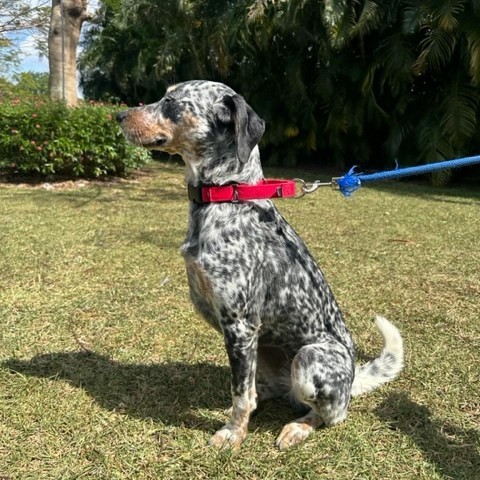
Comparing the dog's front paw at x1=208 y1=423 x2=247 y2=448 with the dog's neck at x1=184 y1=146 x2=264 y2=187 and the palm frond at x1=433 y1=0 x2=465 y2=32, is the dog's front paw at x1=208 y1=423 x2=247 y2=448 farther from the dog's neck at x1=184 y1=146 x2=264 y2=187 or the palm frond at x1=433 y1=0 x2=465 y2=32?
the palm frond at x1=433 y1=0 x2=465 y2=32

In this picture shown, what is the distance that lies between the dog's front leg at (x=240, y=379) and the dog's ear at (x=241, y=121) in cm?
87

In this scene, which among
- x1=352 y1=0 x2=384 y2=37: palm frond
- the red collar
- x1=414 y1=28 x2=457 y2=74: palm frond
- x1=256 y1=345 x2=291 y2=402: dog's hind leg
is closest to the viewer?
the red collar

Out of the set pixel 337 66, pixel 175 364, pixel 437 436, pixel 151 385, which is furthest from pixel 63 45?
pixel 437 436

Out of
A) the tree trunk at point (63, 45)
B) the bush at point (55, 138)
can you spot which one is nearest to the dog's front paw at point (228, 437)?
the bush at point (55, 138)

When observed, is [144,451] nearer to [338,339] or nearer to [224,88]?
[338,339]

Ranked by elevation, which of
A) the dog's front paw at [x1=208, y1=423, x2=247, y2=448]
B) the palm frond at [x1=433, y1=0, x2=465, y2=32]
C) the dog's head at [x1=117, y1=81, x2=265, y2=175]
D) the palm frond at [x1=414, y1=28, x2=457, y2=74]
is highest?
the palm frond at [x1=433, y1=0, x2=465, y2=32]

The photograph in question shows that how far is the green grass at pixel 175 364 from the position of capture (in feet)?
8.16

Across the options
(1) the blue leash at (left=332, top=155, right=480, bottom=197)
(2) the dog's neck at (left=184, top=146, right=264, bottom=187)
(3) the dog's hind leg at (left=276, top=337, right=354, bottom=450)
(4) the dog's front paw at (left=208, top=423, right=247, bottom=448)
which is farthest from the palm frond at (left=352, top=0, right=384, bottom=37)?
(4) the dog's front paw at (left=208, top=423, right=247, bottom=448)

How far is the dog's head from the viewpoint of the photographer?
263cm

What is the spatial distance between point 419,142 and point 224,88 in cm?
1072

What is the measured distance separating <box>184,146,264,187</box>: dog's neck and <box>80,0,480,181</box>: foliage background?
9502 millimetres

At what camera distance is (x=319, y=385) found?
8.34ft

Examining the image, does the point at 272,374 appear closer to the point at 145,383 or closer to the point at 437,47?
the point at 145,383

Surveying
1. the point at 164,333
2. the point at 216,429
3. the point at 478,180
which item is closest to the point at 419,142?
the point at 478,180
